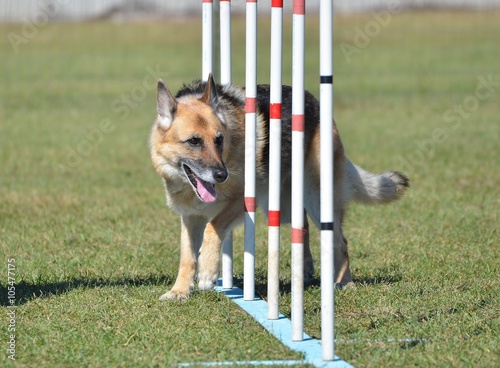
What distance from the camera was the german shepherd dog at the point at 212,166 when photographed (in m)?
6.43

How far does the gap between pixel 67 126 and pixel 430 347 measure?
1291cm

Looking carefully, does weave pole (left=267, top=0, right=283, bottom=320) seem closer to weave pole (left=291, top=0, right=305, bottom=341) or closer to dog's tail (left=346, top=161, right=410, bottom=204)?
weave pole (left=291, top=0, right=305, bottom=341)

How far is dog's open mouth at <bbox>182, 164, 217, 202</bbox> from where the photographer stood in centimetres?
646

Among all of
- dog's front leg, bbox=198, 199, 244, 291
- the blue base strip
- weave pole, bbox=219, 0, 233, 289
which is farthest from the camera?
weave pole, bbox=219, 0, 233, 289

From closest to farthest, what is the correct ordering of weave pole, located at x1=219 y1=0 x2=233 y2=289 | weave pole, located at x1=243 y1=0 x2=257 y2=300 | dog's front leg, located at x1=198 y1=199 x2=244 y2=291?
weave pole, located at x1=243 y1=0 x2=257 y2=300, dog's front leg, located at x1=198 y1=199 x2=244 y2=291, weave pole, located at x1=219 y1=0 x2=233 y2=289

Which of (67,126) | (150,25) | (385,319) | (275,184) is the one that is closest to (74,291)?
(275,184)

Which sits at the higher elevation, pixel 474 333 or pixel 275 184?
pixel 275 184

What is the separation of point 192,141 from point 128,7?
130 feet

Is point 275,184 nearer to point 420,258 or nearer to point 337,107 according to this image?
point 420,258

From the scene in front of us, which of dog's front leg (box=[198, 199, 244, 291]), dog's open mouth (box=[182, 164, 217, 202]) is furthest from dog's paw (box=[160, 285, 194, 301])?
dog's open mouth (box=[182, 164, 217, 202])

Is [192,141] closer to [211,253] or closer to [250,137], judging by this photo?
[250,137]

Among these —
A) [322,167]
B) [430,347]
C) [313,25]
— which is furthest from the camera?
[313,25]

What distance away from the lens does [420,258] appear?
25.5 ft

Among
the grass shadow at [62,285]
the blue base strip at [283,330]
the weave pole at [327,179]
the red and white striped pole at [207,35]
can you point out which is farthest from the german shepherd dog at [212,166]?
the weave pole at [327,179]
